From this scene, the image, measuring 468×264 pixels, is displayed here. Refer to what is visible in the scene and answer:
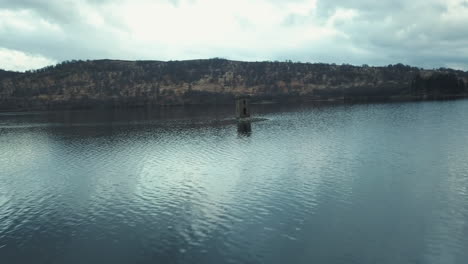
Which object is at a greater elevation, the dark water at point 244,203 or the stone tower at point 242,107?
the stone tower at point 242,107

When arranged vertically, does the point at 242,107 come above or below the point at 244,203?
above

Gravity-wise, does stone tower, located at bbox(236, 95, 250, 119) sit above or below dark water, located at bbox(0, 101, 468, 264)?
above

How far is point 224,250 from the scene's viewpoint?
1118 inches

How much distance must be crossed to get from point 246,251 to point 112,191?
24.9 meters

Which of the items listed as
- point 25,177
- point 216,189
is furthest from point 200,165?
point 25,177

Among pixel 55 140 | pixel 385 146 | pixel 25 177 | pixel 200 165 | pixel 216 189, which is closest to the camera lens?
pixel 216 189

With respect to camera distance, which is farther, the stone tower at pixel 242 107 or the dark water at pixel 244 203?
the stone tower at pixel 242 107

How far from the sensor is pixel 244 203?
39.7 meters

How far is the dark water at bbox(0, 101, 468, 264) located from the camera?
28359 mm

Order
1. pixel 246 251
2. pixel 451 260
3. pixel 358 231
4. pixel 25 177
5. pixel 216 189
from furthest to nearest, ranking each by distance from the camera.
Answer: pixel 25 177 < pixel 216 189 < pixel 358 231 < pixel 246 251 < pixel 451 260

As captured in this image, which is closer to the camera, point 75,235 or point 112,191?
point 75,235

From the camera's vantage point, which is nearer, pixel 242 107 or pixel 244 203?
pixel 244 203

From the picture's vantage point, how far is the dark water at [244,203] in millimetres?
28359

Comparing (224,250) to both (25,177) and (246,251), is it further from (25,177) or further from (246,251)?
(25,177)
